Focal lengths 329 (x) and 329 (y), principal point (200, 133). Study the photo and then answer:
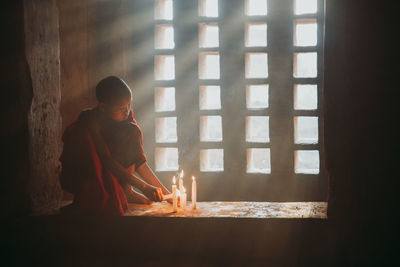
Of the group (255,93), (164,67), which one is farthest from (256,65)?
(164,67)

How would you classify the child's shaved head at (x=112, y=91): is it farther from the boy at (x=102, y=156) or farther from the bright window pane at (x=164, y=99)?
the bright window pane at (x=164, y=99)

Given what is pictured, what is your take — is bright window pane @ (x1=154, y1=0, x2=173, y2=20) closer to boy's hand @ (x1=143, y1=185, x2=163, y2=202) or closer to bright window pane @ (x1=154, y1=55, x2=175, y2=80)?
bright window pane @ (x1=154, y1=55, x2=175, y2=80)

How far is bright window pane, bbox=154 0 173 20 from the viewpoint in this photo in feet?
13.0

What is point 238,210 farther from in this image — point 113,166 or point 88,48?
point 88,48

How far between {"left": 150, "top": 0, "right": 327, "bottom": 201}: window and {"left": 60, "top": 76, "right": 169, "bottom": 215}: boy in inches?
51.8

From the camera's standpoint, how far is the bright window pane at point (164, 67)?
13.1ft

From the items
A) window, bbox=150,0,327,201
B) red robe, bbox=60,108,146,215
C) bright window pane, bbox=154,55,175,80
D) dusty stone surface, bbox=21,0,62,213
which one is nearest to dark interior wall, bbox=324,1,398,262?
window, bbox=150,0,327,201

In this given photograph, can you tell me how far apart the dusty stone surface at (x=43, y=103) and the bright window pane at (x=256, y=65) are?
6.79 ft

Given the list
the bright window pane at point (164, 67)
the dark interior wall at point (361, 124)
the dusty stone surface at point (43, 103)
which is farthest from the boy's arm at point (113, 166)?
the bright window pane at point (164, 67)

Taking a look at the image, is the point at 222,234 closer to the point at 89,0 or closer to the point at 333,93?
the point at 333,93

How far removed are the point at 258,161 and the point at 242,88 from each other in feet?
3.77

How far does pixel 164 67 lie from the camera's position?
13.6 ft

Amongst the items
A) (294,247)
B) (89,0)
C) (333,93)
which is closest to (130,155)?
(294,247)

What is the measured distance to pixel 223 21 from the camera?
3.80m
